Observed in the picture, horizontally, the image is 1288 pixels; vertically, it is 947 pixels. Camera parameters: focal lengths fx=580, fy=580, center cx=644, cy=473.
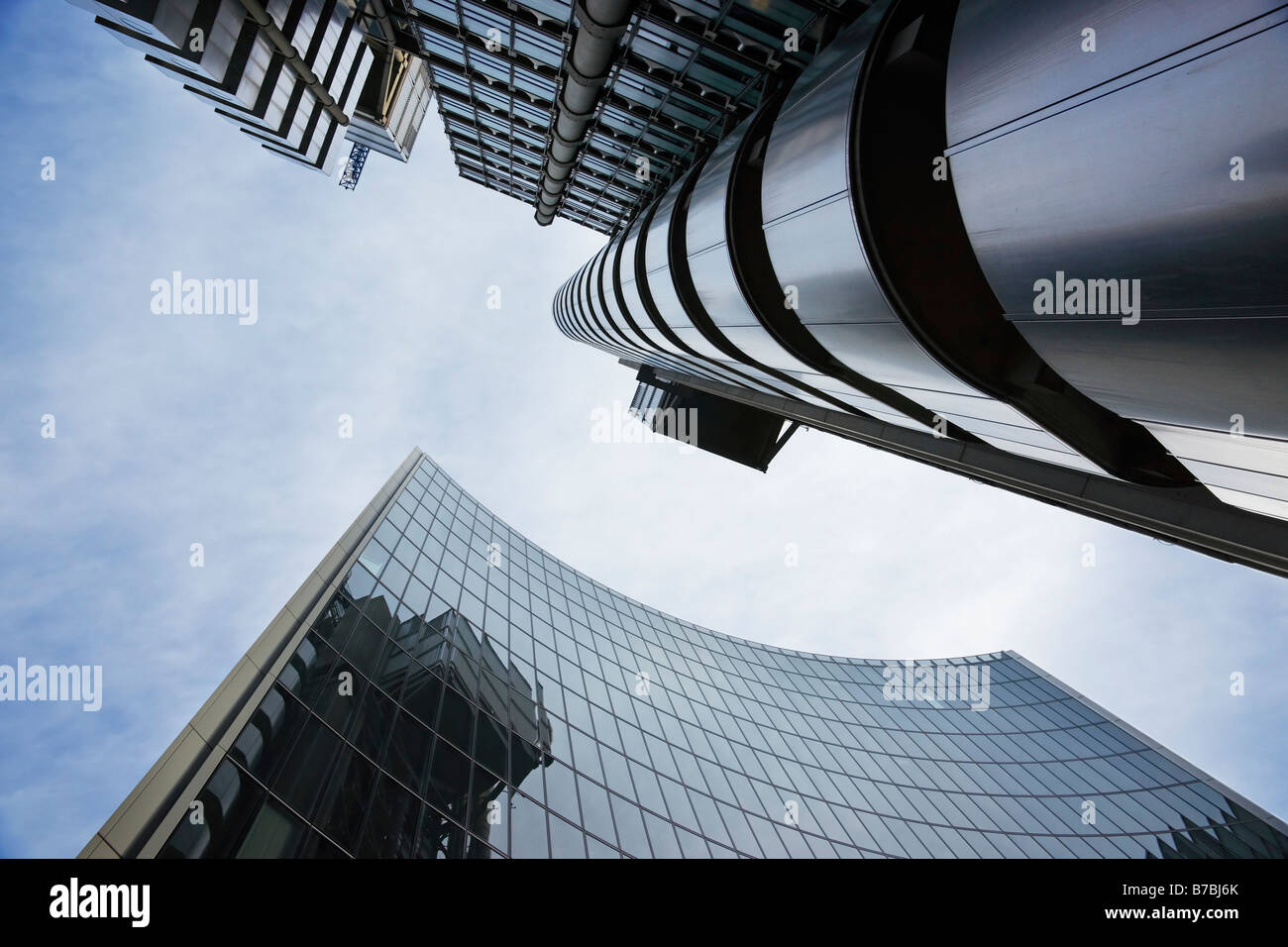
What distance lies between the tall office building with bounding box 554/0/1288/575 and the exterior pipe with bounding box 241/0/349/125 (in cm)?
1759

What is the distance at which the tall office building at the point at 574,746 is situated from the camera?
31.2 ft

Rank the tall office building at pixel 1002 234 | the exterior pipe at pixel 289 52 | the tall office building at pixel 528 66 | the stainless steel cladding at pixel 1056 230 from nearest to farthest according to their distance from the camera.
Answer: the stainless steel cladding at pixel 1056 230, the tall office building at pixel 1002 234, the tall office building at pixel 528 66, the exterior pipe at pixel 289 52

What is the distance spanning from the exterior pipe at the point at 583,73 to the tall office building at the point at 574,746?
567 inches

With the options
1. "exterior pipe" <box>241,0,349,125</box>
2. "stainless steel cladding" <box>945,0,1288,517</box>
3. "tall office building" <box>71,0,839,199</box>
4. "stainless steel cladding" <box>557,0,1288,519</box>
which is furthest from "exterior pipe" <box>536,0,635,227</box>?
"stainless steel cladding" <box>945,0,1288,517</box>

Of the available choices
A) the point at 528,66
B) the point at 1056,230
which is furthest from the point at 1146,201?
the point at 528,66

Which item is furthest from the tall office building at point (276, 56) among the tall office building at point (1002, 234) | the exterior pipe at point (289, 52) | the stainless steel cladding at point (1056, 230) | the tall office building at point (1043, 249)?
the stainless steel cladding at point (1056, 230)

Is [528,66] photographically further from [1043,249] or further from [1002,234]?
[1043,249]

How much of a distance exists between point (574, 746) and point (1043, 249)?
16505 mm

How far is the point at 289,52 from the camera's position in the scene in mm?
21078

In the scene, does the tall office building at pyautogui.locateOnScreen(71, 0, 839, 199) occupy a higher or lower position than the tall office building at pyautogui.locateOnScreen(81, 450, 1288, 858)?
higher

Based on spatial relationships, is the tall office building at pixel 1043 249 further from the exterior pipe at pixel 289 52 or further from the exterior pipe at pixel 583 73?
the exterior pipe at pixel 289 52

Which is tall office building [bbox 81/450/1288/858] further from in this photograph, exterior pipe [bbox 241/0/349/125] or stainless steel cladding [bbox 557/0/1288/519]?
exterior pipe [bbox 241/0/349/125]

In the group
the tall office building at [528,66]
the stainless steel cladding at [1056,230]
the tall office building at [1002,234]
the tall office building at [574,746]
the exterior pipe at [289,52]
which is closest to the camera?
the stainless steel cladding at [1056,230]

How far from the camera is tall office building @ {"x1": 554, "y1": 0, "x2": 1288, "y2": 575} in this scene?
3045 millimetres
